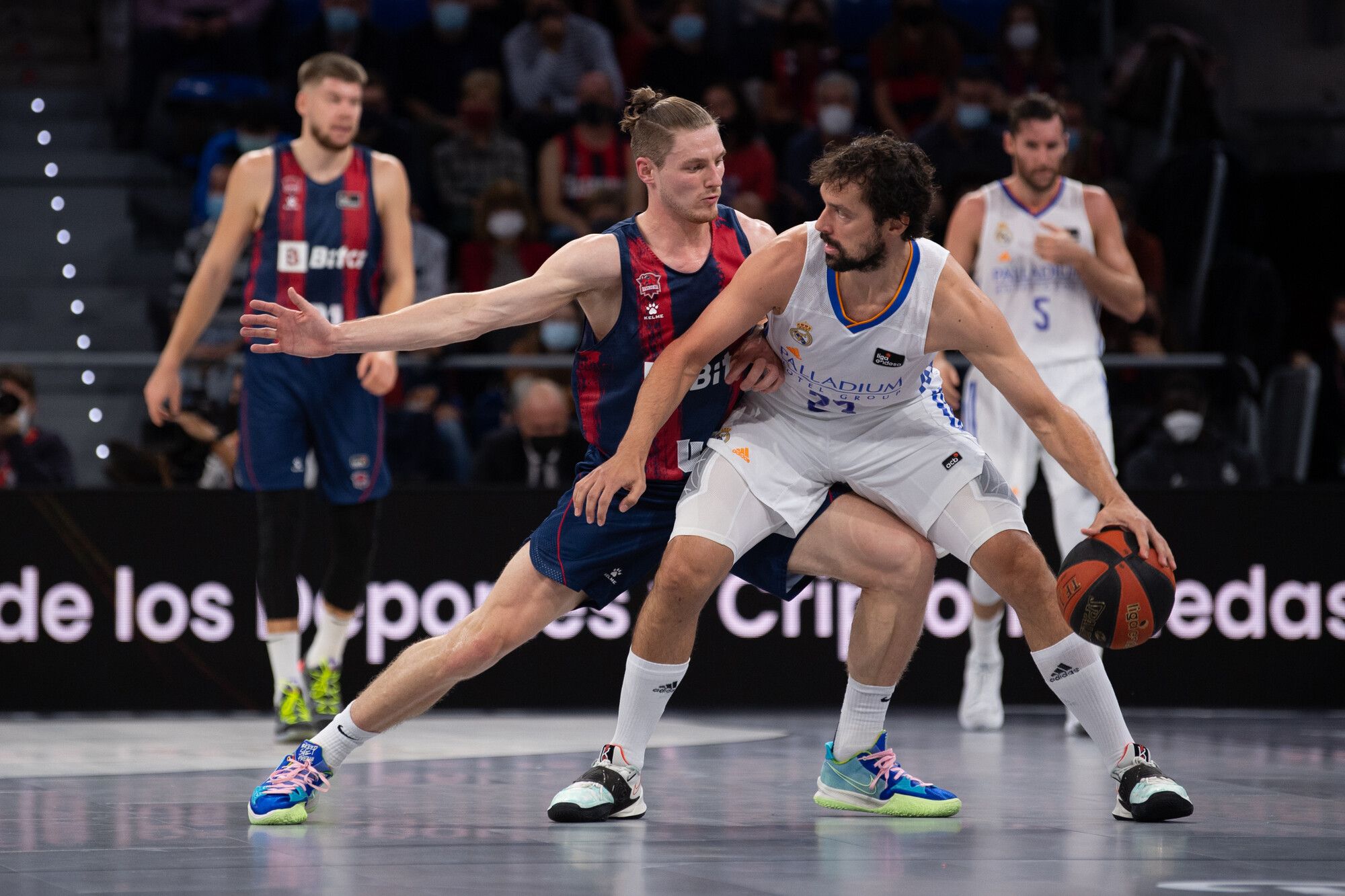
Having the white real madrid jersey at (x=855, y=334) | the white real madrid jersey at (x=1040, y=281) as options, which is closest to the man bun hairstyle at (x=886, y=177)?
the white real madrid jersey at (x=855, y=334)

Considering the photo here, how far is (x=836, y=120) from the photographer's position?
11.2m

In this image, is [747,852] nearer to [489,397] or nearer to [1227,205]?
[489,397]

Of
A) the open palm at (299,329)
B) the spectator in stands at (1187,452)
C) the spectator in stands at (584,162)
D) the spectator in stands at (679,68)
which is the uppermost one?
the spectator in stands at (679,68)

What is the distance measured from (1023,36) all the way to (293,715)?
A: 295 inches

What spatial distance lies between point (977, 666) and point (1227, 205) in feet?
15.7

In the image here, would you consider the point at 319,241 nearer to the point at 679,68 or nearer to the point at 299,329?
the point at 299,329

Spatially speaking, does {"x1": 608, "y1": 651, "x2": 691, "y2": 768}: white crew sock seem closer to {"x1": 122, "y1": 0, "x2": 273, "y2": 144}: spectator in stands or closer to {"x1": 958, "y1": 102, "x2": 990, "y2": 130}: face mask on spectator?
{"x1": 958, "y1": 102, "x2": 990, "y2": 130}: face mask on spectator

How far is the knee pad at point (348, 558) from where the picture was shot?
21.5 feet

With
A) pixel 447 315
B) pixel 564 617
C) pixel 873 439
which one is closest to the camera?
pixel 447 315

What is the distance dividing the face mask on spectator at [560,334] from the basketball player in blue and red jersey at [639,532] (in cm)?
428

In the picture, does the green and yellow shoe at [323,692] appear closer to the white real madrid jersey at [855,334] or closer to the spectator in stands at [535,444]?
the spectator in stands at [535,444]

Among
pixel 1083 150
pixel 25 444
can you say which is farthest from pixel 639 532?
pixel 1083 150

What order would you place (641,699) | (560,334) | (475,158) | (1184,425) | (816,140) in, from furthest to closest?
(816,140), (475,158), (560,334), (1184,425), (641,699)

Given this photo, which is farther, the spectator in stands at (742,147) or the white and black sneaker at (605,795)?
the spectator in stands at (742,147)
